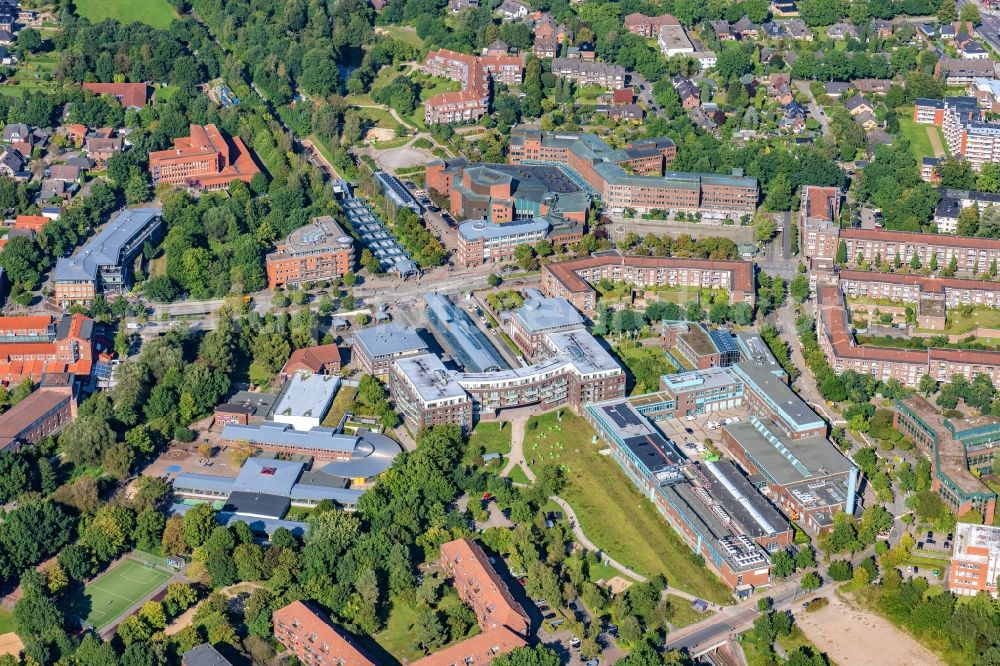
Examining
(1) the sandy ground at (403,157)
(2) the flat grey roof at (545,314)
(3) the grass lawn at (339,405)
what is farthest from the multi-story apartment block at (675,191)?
(3) the grass lawn at (339,405)

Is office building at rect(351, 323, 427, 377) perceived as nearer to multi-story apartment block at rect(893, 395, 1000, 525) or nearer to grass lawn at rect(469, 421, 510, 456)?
grass lawn at rect(469, 421, 510, 456)

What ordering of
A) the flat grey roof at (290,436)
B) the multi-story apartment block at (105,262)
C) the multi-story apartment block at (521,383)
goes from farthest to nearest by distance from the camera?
the multi-story apartment block at (105,262) < the multi-story apartment block at (521,383) < the flat grey roof at (290,436)

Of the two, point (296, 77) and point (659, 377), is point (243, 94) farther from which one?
point (659, 377)

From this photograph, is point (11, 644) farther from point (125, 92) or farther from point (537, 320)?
point (125, 92)

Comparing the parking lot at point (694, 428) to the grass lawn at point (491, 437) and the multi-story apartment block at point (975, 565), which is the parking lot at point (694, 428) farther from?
the multi-story apartment block at point (975, 565)

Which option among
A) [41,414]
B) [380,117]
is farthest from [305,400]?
[380,117]

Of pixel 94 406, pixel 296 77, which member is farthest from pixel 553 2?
pixel 94 406

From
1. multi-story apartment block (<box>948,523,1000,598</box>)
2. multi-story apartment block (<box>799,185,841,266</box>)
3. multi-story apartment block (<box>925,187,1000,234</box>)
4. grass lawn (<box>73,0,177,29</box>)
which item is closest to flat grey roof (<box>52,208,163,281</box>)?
grass lawn (<box>73,0,177,29</box>)
